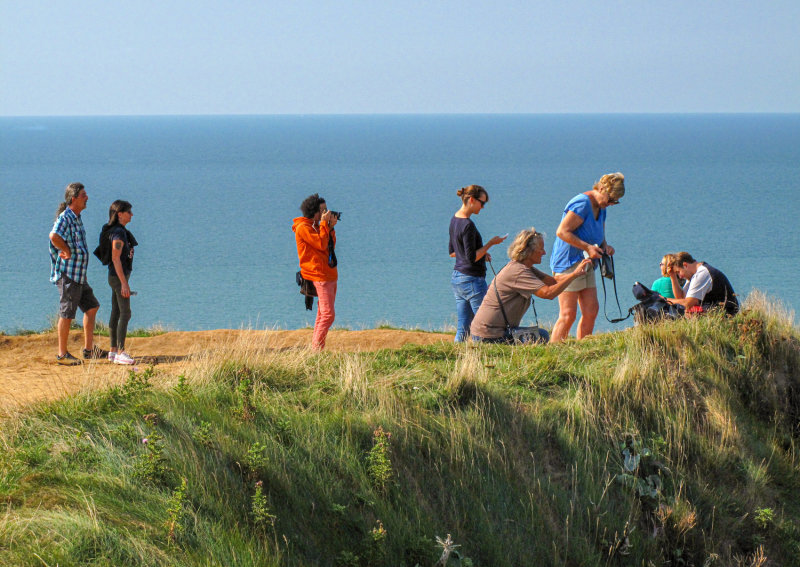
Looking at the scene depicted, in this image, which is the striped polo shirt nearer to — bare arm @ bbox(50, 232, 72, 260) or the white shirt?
bare arm @ bbox(50, 232, 72, 260)

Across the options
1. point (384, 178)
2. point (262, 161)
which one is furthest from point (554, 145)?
point (384, 178)

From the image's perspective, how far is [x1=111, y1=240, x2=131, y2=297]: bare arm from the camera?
9414mm

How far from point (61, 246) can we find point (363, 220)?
6206 cm

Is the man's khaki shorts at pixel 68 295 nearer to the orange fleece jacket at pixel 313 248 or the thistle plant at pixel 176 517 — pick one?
the orange fleece jacket at pixel 313 248

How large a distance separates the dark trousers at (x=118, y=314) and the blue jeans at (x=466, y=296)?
3451 mm

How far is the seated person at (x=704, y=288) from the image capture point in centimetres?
929

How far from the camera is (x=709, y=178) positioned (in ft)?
352

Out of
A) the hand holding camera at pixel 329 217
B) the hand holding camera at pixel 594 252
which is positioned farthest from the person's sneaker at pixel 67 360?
the hand holding camera at pixel 594 252

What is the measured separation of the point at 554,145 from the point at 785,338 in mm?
180348

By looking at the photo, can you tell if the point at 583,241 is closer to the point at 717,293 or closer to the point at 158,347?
the point at 717,293

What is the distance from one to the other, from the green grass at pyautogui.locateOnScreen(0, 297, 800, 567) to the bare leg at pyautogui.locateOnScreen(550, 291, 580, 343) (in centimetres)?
62

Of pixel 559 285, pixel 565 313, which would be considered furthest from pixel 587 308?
pixel 559 285

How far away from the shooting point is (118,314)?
9.84 m

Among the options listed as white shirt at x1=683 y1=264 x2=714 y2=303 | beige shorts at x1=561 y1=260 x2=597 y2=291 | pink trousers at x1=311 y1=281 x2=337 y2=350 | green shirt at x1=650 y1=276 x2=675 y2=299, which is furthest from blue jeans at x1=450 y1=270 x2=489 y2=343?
white shirt at x1=683 y1=264 x2=714 y2=303
